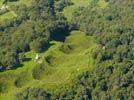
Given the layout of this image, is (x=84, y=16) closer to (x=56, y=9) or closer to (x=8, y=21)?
(x=56, y=9)

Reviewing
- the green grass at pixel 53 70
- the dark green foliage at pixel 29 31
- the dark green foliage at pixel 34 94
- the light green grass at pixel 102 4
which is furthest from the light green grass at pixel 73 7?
the dark green foliage at pixel 34 94

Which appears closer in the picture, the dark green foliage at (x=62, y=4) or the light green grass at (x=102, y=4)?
the dark green foliage at (x=62, y=4)

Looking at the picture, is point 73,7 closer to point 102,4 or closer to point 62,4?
point 62,4

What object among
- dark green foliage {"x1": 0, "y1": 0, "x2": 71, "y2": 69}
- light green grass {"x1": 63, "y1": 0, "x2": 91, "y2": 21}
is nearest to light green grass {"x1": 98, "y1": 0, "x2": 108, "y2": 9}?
light green grass {"x1": 63, "y1": 0, "x2": 91, "y2": 21}

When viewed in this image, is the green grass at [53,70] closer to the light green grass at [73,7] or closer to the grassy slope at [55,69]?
the grassy slope at [55,69]

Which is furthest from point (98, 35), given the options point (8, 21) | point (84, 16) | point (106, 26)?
point (8, 21)
